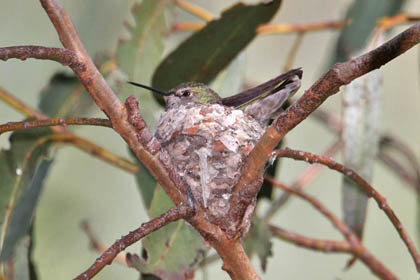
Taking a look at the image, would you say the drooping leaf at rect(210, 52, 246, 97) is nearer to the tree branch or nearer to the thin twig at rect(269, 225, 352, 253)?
the thin twig at rect(269, 225, 352, 253)

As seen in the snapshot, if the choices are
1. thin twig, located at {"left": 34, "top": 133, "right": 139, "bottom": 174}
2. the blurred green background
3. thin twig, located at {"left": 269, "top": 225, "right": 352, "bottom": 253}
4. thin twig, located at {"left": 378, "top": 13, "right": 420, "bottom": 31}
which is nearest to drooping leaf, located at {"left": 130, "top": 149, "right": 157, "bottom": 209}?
thin twig, located at {"left": 34, "top": 133, "right": 139, "bottom": 174}

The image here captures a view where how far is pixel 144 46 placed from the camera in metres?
2.24

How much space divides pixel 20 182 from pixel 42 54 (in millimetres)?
902

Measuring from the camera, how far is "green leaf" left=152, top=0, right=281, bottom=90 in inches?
80.5

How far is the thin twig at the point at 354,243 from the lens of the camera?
2.12 meters

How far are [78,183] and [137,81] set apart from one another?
1797 mm

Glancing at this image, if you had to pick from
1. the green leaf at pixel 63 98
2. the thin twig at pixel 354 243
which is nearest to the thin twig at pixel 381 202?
the thin twig at pixel 354 243

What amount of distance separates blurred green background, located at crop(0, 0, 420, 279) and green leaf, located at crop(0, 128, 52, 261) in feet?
3.46

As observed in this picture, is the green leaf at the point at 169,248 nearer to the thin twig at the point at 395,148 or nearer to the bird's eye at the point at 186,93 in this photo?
the bird's eye at the point at 186,93

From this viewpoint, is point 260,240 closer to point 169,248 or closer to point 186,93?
point 169,248

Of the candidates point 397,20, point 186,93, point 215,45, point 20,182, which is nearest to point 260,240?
point 186,93

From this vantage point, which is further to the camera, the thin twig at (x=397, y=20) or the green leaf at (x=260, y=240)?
the thin twig at (x=397, y=20)

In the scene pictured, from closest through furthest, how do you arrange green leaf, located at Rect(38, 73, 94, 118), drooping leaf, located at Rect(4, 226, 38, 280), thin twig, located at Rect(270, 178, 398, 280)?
drooping leaf, located at Rect(4, 226, 38, 280), thin twig, located at Rect(270, 178, 398, 280), green leaf, located at Rect(38, 73, 94, 118)

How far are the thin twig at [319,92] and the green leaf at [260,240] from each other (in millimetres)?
802
